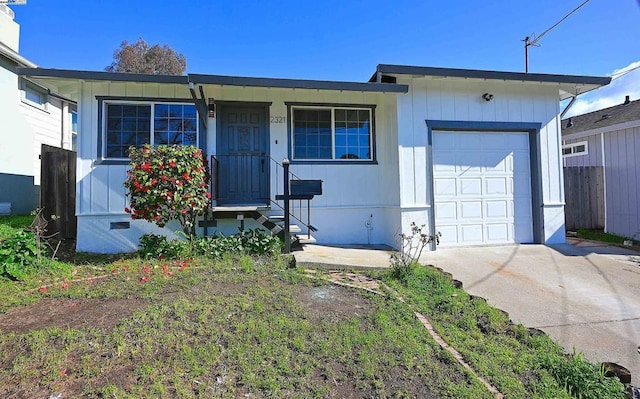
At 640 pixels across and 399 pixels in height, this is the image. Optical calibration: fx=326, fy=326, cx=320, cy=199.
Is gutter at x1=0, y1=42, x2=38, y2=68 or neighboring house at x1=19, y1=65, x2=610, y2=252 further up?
gutter at x1=0, y1=42, x2=38, y2=68

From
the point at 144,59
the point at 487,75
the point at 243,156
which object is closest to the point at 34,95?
the point at 243,156

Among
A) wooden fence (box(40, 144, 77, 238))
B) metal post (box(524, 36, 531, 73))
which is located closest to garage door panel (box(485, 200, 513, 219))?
wooden fence (box(40, 144, 77, 238))

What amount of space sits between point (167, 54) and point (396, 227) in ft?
60.4

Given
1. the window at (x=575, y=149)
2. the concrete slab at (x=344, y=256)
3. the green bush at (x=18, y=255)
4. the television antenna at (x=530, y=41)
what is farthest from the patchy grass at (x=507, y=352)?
the television antenna at (x=530, y=41)

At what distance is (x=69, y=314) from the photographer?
320 centimetres

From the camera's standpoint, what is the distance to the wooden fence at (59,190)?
21.0ft

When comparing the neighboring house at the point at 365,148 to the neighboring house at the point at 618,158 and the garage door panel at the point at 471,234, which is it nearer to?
the garage door panel at the point at 471,234

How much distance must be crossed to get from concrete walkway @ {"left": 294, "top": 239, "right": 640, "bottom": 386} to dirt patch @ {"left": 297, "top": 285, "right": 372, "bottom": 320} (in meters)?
0.95

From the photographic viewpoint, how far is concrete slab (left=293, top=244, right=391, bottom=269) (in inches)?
193

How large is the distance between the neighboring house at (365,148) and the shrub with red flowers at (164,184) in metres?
0.88

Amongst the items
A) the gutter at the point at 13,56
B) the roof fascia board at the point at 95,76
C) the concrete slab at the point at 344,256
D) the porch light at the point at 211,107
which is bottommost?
the concrete slab at the point at 344,256

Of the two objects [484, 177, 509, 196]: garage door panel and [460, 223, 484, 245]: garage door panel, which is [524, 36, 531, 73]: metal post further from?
[460, 223, 484, 245]: garage door panel

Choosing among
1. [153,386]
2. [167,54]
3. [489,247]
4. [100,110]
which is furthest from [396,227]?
[167,54]

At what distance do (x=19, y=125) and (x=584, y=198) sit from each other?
15406 millimetres
